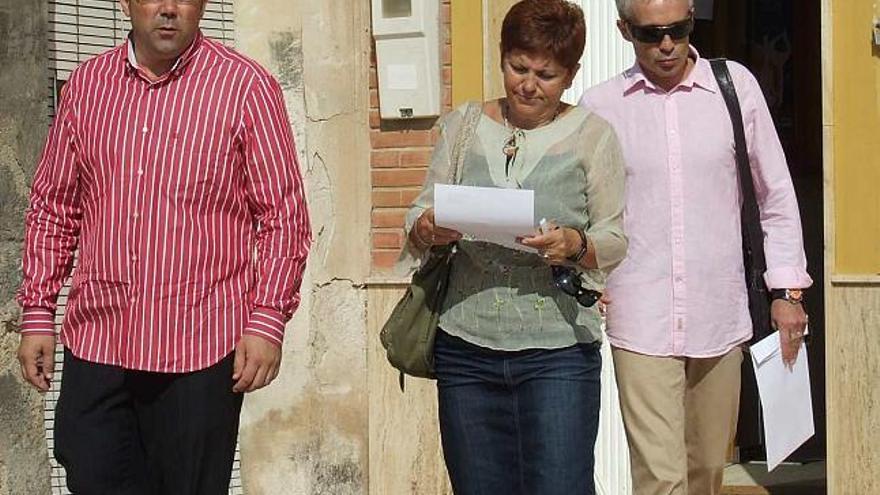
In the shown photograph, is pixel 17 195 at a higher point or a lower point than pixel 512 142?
lower

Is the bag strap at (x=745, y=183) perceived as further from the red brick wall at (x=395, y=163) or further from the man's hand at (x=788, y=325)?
the red brick wall at (x=395, y=163)

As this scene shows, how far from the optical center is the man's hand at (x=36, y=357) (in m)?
4.77

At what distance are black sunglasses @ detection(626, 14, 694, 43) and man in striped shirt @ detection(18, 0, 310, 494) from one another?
3.79 ft

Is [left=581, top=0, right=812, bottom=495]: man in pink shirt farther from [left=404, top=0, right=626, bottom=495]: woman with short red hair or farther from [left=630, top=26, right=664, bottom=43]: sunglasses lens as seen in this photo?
[left=404, top=0, right=626, bottom=495]: woman with short red hair

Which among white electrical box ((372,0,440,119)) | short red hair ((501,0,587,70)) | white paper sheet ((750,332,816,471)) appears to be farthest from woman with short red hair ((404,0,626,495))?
white electrical box ((372,0,440,119))

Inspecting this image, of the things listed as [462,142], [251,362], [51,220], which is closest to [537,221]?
[462,142]

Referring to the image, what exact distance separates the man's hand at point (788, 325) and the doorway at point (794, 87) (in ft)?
13.0

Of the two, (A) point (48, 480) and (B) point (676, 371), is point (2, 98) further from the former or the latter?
(B) point (676, 371)

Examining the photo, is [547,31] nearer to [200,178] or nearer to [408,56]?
[200,178]

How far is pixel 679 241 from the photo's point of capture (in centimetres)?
532

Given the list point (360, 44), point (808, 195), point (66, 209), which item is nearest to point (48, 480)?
point (360, 44)

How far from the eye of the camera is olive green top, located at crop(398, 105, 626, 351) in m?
4.72

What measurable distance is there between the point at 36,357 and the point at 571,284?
4.47 ft

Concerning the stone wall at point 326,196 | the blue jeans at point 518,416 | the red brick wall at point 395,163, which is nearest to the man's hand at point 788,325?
the blue jeans at point 518,416
